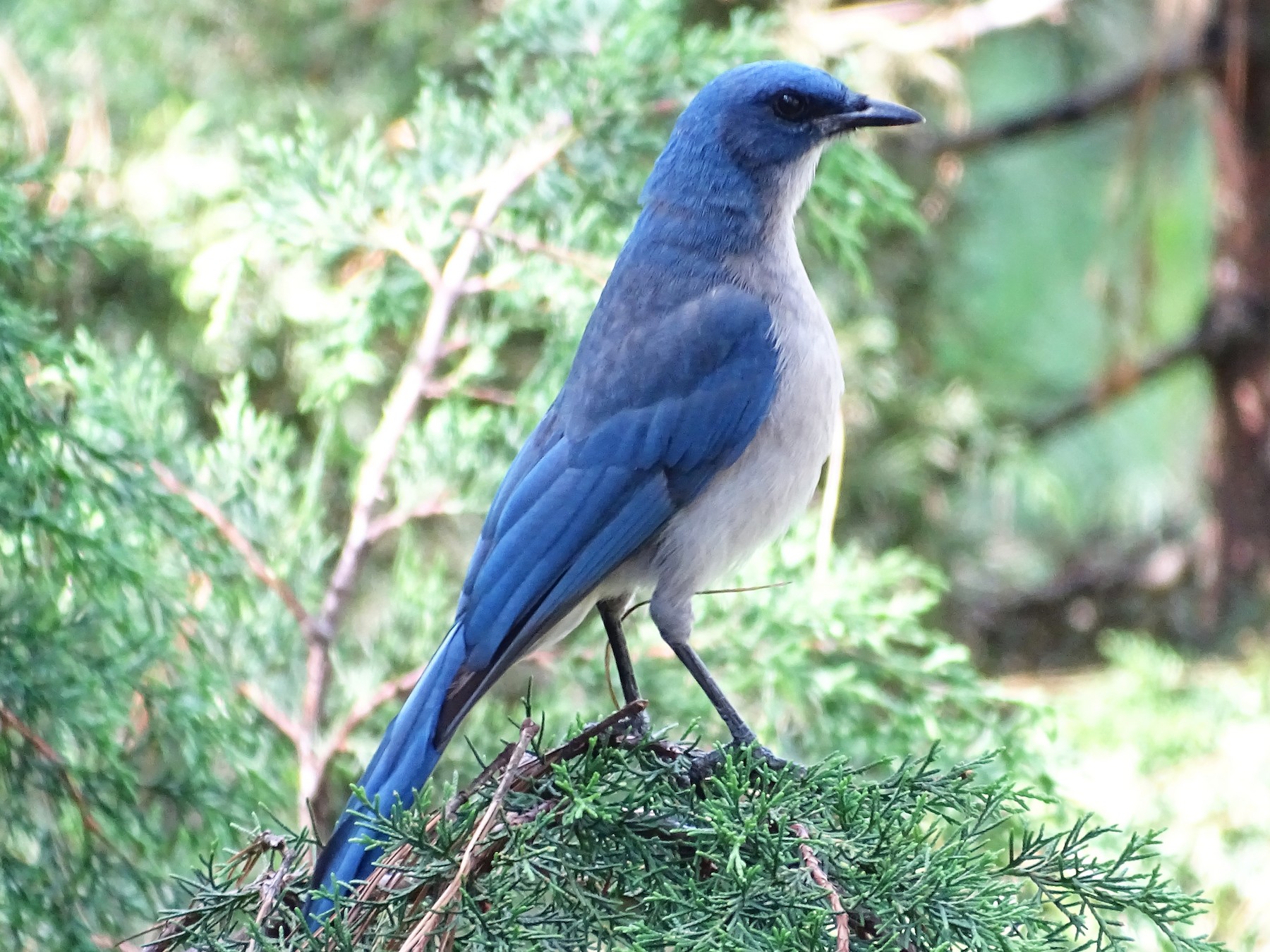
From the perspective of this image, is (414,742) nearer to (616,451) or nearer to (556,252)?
(616,451)

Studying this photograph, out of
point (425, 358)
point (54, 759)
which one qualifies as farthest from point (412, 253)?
point (54, 759)

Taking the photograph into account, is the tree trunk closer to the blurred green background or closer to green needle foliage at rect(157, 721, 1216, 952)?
the blurred green background

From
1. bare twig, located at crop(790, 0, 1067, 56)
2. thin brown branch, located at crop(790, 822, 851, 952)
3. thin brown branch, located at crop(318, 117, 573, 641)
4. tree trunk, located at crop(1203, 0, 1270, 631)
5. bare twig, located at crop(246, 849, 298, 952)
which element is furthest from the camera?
tree trunk, located at crop(1203, 0, 1270, 631)

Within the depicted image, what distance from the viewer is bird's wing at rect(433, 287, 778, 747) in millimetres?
2525

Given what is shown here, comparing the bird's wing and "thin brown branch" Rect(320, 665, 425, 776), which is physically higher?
the bird's wing

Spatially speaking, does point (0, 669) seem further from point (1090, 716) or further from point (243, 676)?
point (1090, 716)

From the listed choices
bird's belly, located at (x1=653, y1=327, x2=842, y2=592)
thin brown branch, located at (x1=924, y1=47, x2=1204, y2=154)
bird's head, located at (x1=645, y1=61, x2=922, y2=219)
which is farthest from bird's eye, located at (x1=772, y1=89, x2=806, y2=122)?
thin brown branch, located at (x1=924, y1=47, x2=1204, y2=154)

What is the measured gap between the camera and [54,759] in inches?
93.7

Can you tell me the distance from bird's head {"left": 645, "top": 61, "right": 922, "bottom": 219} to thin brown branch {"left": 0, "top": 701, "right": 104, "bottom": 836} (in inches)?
62.3

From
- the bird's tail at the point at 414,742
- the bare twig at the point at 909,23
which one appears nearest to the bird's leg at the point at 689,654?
the bird's tail at the point at 414,742

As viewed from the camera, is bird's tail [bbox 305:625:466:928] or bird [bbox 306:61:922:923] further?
bird [bbox 306:61:922:923]

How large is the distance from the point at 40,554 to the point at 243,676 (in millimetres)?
611

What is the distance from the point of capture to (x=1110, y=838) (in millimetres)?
2818

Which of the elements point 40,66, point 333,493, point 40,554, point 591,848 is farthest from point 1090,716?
point 40,66
